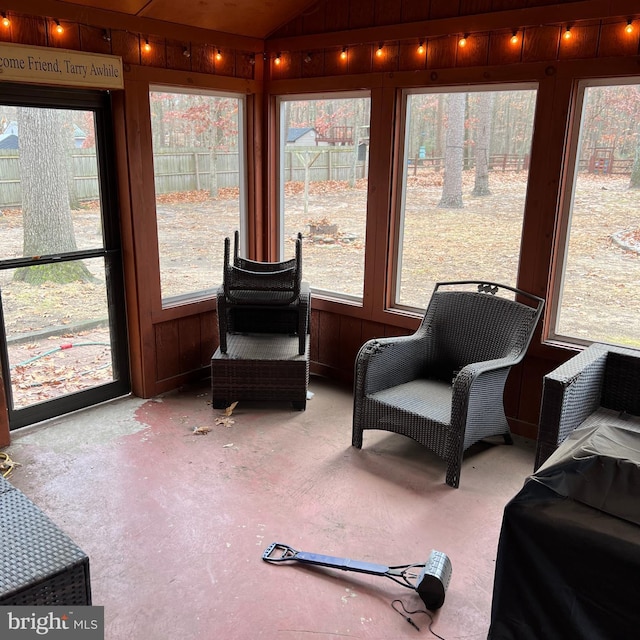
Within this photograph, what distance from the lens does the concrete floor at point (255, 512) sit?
231 cm

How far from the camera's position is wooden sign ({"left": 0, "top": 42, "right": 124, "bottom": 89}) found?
3211 mm

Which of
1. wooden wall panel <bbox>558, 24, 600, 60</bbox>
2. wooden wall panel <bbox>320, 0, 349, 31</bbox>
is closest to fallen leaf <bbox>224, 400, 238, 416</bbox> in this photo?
wooden wall panel <bbox>320, 0, 349, 31</bbox>

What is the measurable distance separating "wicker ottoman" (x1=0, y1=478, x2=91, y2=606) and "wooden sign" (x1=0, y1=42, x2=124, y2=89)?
7.93 feet

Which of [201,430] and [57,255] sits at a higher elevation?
[57,255]

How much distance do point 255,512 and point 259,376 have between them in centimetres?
123

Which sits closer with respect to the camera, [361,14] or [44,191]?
[44,191]

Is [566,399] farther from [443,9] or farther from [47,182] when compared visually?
[47,182]

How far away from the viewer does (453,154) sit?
154 inches

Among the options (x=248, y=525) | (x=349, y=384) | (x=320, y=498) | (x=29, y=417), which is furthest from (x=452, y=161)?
(x=29, y=417)

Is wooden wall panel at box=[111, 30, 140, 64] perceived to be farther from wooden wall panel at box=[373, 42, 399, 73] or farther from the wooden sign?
wooden wall panel at box=[373, 42, 399, 73]

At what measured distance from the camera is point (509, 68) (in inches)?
136

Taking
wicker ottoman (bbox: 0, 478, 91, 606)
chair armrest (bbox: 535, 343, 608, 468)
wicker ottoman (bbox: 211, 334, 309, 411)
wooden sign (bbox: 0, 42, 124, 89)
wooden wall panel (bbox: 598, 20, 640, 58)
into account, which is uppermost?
wooden wall panel (bbox: 598, 20, 640, 58)

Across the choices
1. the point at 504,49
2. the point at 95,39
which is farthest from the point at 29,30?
the point at 504,49

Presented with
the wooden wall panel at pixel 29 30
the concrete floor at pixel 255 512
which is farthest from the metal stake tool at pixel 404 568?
the wooden wall panel at pixel 29 30
